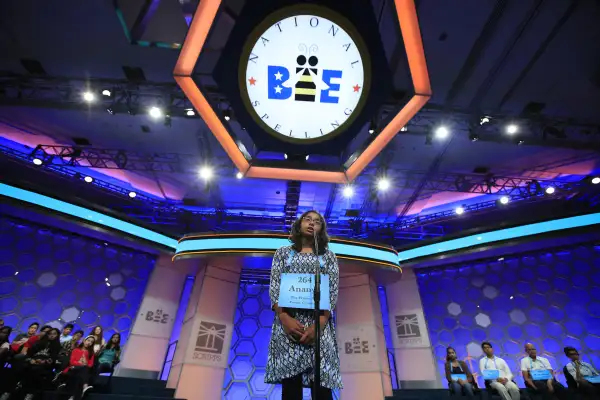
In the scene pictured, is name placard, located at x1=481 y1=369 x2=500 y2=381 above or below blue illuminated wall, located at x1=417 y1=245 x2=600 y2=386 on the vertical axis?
below

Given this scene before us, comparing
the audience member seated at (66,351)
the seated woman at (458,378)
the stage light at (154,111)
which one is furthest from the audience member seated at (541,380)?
the stage light at (154,111)

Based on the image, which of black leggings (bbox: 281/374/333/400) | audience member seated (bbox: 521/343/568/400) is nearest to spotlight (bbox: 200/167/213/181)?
black leggings (bbox: 281/374/333/400)

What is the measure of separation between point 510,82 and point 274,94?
19.6 ft

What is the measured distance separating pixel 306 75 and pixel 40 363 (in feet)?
16.8

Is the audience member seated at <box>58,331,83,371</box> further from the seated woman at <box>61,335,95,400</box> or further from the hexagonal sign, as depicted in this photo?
the hexagonal sign

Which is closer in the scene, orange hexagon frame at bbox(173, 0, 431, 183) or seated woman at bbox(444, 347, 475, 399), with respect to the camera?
orange hexagon frame at bbox(173, 0, 431, 183)

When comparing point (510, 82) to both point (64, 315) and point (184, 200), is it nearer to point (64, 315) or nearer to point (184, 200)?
point (184, 200)

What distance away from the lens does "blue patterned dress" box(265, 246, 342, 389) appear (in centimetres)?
143

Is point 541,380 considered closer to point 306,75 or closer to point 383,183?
point 383,183

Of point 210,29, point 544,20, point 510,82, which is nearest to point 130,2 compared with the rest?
point 210,29

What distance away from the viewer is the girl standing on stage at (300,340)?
143 centimetres

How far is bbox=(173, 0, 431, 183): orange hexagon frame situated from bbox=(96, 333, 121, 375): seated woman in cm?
477

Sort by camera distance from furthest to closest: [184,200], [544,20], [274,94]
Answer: [184,200]
[544,20]
[274,94]

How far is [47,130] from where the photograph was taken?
7.45 meters
